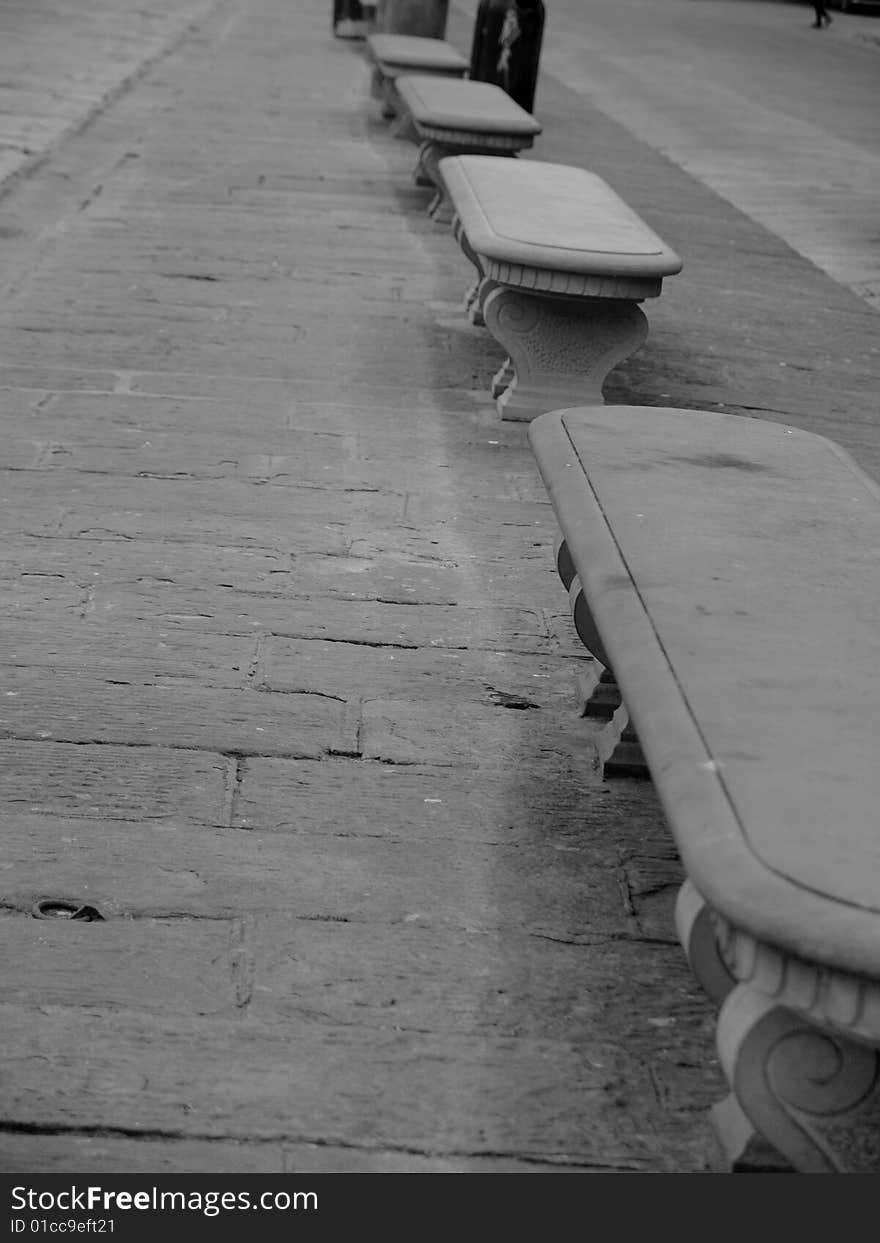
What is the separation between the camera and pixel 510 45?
10.1 meters

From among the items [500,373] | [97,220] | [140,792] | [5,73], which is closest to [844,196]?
[97,220]

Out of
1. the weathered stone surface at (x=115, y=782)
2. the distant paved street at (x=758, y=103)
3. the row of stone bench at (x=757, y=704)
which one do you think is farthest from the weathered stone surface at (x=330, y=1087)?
the distant paved street at (x=758, y=103)

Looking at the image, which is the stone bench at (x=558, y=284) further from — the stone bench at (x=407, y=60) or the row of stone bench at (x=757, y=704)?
the stone bench at (x=407, y=60)

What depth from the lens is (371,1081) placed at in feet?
6.79

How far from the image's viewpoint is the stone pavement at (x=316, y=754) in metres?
2.05

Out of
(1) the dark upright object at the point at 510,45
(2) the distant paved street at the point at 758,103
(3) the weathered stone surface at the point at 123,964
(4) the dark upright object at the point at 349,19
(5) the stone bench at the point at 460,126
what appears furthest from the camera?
(4) the dark upright object at the point at 349,19

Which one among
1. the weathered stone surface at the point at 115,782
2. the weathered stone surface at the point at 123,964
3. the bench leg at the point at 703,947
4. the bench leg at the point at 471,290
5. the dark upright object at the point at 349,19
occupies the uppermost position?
the bench leg at the point at 703,947

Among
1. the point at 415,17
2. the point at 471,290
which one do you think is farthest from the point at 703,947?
the point at 415,17

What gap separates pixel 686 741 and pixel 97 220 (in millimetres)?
5922

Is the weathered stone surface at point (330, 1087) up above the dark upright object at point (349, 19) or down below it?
above

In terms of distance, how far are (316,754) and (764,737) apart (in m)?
1.17

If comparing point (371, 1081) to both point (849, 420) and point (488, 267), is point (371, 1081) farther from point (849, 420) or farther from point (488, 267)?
point (849, 420)

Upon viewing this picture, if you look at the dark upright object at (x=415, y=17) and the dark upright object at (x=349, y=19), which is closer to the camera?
the dark upright object at (x=415, y=17)

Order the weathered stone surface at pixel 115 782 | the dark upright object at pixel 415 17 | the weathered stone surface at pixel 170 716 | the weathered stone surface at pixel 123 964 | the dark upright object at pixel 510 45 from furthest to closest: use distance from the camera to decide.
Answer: the dark upright object at pixel 415 17 → the dark upright object at pixel 510 45 → the weathered stone surface at pixel 170 716 → the weathered stone surface at pixel 115 782 → the weathered stone surface at pixel 123 964
